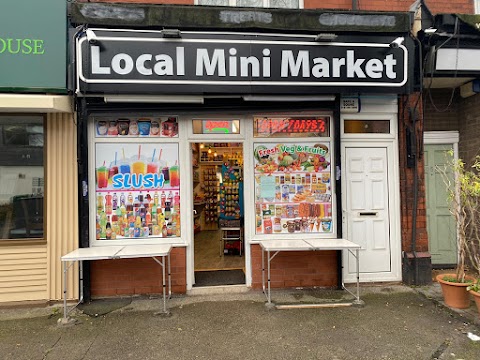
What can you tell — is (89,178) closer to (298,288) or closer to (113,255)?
(113,255)

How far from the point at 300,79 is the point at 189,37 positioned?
1712 mm

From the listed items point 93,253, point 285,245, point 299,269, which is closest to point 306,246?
point 285,245

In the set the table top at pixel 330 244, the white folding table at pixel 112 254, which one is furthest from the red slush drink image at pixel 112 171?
the table top at pixel 330 244

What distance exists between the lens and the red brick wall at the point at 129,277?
4.93 meters

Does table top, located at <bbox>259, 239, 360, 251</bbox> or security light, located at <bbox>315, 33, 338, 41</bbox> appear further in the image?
security light, located at <bbox>315, 33, 338, 41</bbox>

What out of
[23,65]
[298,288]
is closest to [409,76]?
[298,288]

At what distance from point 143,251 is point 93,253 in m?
0.64

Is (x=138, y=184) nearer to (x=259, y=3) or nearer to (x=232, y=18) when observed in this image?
(x=232, y=18)

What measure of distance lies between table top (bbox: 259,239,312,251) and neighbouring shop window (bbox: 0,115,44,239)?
332 cm

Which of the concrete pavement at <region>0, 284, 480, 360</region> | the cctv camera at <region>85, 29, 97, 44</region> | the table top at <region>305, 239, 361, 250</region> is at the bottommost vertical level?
the concrete pavement at <region>0, 284, 480, 360</region>

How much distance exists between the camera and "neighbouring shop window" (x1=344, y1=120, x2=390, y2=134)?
5426 millimetres

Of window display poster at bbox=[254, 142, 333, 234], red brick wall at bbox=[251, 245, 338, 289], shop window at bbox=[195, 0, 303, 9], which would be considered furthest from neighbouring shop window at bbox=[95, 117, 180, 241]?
shop window at bbox=[195, 0, 303, 9]

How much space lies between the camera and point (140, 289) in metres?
5.00

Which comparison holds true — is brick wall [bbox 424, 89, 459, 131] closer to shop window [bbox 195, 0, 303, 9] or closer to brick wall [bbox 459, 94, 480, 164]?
brick wall [bbox 459, 94, 480, 164]
